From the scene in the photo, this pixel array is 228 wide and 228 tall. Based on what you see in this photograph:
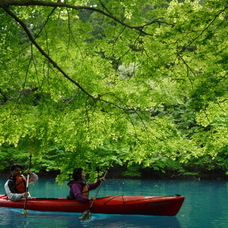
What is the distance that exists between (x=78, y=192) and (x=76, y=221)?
769 mm

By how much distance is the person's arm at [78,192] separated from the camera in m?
8.80

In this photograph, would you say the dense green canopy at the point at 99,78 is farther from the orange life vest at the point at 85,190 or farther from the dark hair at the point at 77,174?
the orange life vest at the point at 85,190

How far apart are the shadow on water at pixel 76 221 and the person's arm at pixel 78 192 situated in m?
0.50

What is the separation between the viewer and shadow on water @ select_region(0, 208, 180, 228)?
26.5 feet

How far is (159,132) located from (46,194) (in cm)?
846

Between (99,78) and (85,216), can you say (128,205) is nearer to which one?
(85,216)

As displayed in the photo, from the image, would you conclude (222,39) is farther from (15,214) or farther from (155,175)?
(155,175)

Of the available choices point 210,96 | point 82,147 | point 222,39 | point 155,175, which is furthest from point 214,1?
point 155,175

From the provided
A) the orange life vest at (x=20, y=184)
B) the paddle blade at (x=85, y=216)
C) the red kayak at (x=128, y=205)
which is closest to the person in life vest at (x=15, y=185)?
the orange life vest at (x=20, y=184)

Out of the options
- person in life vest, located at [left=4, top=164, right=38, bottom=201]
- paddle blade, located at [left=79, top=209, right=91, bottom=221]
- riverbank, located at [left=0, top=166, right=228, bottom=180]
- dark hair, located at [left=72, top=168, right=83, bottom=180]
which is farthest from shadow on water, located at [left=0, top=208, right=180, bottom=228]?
riverbank, located at [left=0, top=166, right=228, bottom=180]

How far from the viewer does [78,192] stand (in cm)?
891

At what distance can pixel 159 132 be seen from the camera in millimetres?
6961

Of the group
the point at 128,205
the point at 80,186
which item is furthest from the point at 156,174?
the point at 80,186

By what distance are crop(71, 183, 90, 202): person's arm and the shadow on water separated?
1.62 ft
